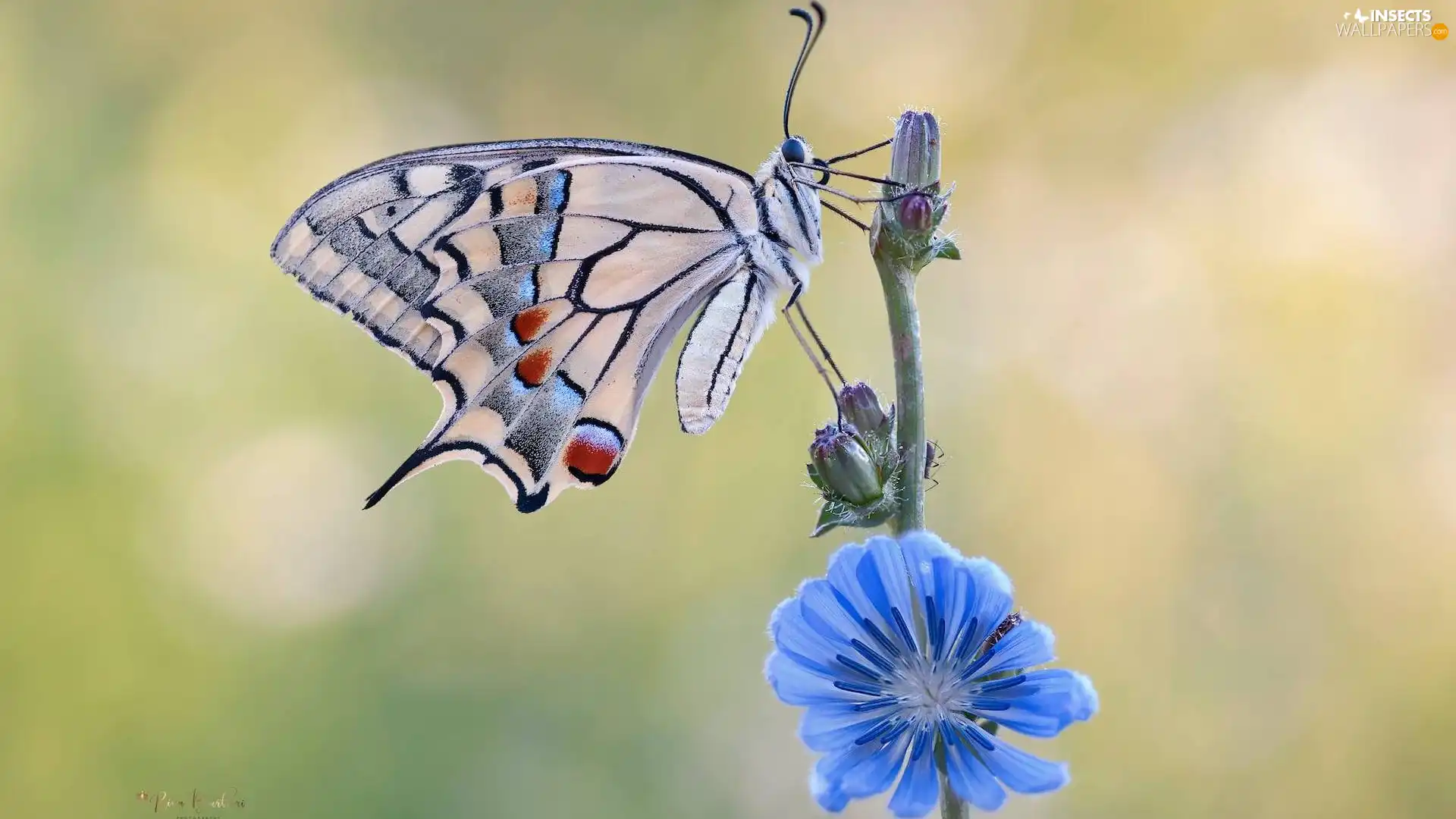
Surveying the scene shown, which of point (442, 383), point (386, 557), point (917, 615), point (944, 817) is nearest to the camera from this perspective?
point (944, 817)

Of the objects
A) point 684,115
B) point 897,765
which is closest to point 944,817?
point 897,765

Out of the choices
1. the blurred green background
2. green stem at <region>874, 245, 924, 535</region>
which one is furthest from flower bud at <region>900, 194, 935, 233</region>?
the blurred green background

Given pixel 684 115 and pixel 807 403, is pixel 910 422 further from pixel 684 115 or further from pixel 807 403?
pixel 684 115

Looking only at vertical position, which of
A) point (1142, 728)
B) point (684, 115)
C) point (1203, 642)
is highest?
point (684, 115)

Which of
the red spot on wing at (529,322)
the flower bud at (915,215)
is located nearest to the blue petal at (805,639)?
the flower bud at (915,215)

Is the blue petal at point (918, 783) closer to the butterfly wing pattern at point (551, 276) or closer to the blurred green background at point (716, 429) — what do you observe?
the butterfly wing pattern at point (551, 276)

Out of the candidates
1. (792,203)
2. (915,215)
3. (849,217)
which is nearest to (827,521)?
(915,215)
